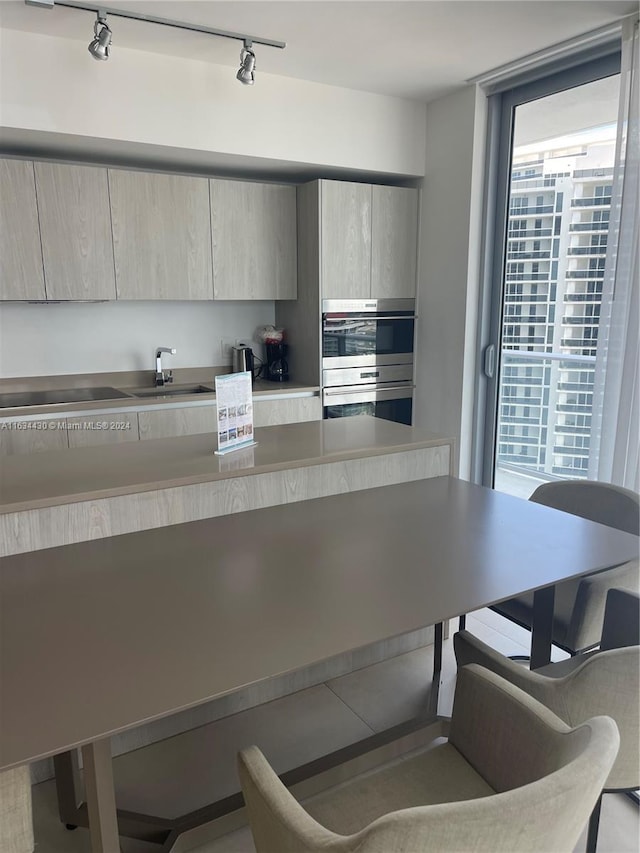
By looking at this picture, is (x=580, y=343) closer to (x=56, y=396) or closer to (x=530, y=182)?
(x=530, y=182)

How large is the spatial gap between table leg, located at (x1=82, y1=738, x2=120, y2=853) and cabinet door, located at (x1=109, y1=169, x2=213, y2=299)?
2.90 meters

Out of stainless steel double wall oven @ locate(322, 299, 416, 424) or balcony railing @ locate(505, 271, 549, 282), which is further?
stainless steel double wall oven @ locate(322, 299, 416, 424)

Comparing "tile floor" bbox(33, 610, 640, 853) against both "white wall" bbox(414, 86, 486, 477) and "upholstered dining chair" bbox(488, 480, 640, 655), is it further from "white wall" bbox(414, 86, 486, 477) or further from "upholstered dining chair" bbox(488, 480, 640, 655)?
"white wall" bbox(414, 86, 486, 477)

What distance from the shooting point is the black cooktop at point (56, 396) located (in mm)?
3609

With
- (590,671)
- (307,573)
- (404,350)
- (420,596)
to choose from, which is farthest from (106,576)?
(404,350)

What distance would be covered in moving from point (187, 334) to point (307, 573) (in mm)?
2944

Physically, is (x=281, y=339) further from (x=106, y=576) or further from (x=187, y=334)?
(x=106, y=576)

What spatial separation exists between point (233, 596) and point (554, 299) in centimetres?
285

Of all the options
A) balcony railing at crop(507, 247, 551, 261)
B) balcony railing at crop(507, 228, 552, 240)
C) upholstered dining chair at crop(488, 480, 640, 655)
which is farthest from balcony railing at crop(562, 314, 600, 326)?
upholstered dining chair at crop(488, 480, 640, 655)

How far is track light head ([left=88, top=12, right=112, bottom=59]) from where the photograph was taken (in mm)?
2651

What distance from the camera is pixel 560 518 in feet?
6.72

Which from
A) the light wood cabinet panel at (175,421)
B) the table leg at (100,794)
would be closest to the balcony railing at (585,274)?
the light wood cabinet panel at (175,421)

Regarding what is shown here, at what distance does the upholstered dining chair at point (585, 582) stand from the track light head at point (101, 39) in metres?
2.61

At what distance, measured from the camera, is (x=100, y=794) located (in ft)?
3.83
